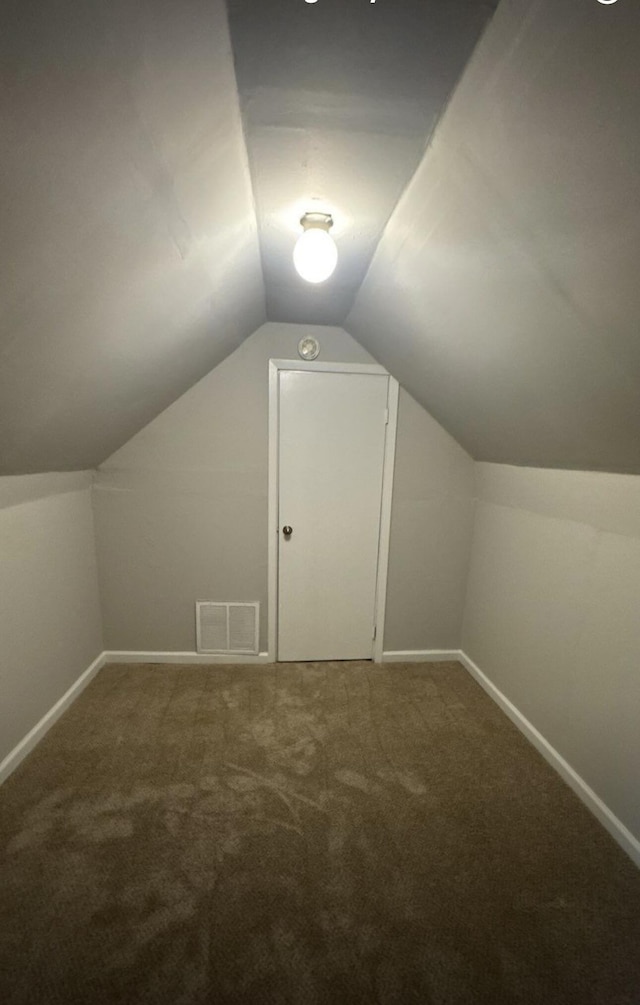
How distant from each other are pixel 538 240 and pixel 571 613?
159 cm

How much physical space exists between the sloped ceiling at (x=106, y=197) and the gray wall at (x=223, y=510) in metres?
0.79

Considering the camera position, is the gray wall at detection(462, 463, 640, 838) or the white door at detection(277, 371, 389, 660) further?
the white door at detection(277, 371, 389, 660)

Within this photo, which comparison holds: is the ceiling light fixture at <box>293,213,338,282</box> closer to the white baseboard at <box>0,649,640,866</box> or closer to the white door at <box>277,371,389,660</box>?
the white door at <box>277,371,389,660</box>

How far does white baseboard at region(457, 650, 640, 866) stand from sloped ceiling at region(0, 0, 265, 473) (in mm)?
2518

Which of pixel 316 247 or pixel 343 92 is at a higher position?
pixel 343 92

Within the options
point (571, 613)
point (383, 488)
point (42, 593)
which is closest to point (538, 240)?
point (571, 613)

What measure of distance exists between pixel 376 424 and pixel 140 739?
213 cm

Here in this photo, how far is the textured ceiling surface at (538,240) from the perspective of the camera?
2.31 feet

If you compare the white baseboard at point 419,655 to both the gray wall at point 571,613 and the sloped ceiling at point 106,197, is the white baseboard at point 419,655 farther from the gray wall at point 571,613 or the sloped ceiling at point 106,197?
the sloped ceiling at point 106,197

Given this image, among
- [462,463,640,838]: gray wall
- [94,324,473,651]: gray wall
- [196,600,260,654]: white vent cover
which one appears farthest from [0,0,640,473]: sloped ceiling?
[196,600,260,654]: white vent cover

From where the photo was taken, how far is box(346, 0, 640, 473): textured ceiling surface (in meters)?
0.70

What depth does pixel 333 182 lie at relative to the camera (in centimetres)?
119

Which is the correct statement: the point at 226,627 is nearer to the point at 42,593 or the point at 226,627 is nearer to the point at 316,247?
the point at 42,593

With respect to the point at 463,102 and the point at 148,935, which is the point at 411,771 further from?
the point at 463,102
